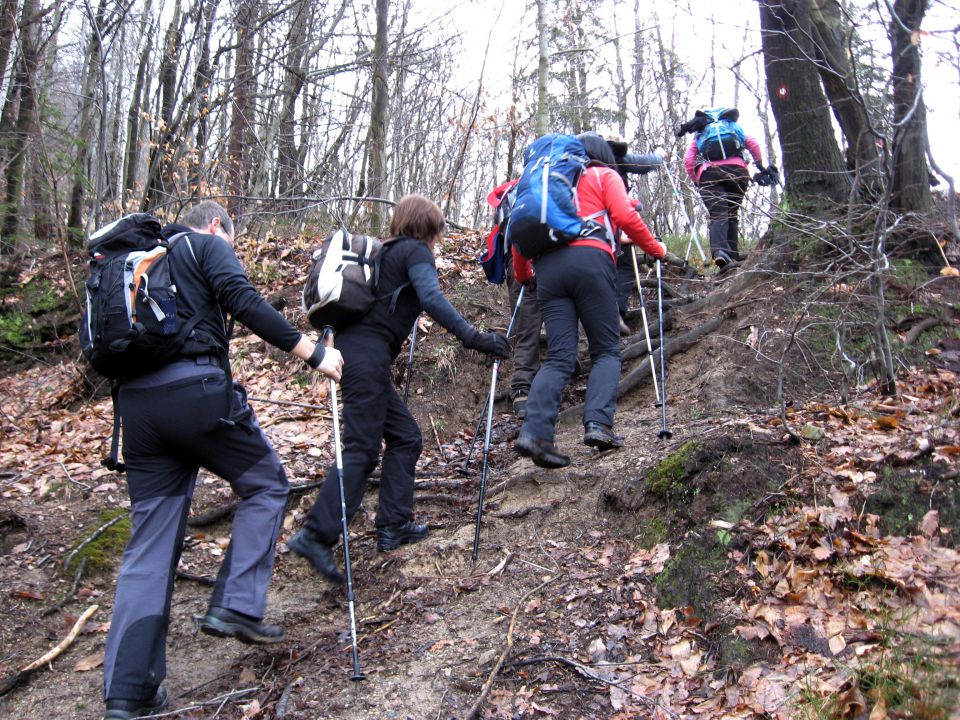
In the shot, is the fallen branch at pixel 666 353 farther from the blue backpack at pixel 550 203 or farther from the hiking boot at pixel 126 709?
the hiking boot at pixel 126 709

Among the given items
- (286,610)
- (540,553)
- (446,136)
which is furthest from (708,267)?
(446,136)

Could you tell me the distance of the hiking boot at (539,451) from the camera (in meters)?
5.22

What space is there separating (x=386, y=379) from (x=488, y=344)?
0.72 metres

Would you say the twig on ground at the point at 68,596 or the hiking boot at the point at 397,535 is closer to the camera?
the twig on ground at the point at 68,596

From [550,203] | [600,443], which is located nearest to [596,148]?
[550,203]

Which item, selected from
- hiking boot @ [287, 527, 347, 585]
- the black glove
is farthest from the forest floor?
the black glove

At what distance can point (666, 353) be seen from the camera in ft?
23.4

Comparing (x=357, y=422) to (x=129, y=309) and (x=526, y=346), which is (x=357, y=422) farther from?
(x=526, y=346)

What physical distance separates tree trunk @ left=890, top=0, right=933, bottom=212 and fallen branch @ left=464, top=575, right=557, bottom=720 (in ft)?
10.6

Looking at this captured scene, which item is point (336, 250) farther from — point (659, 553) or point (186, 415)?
point (659, 553)

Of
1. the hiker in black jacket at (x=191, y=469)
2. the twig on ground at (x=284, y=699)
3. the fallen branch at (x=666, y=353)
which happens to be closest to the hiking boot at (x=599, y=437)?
the fallen branch at (x=666, y=353)

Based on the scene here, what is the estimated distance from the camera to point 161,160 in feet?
35.0

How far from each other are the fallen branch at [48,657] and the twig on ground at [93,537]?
53 cm

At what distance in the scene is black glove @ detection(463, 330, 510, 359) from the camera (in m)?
4.82
